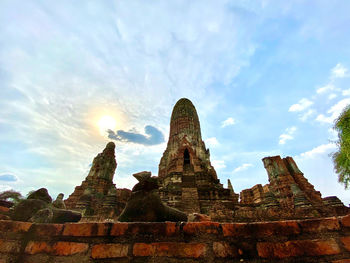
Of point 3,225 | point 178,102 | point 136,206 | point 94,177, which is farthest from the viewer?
point 178,102

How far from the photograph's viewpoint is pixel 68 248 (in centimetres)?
138

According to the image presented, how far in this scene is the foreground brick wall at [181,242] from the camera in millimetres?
1224

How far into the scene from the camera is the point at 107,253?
4.30 ft

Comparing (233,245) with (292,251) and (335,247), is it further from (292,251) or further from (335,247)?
(335,247)

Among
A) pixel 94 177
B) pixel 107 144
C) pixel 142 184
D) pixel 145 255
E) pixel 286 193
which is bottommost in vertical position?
pixel 145 255

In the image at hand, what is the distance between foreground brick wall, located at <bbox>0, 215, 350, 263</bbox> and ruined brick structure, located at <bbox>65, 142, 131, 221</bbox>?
960 cm

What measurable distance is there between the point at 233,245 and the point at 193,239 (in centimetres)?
32

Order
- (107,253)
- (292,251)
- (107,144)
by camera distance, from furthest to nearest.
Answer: (107,144), (107,253), (292,251)

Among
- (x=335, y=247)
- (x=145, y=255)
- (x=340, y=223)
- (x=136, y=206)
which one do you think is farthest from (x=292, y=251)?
(x=136, y=206)

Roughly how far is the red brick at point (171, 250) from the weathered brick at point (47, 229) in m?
0.77

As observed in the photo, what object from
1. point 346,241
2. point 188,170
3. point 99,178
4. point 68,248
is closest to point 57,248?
point 68,248

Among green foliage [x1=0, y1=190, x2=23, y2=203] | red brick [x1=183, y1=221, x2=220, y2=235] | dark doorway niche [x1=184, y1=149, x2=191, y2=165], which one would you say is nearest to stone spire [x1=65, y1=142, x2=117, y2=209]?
green foliage [x1=0, y1=190, x2=23, y2=203]

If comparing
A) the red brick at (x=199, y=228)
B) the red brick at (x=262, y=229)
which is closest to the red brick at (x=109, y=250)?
the red brick at (x=199, y=228)

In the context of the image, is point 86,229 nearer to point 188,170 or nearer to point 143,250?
point 143,250
